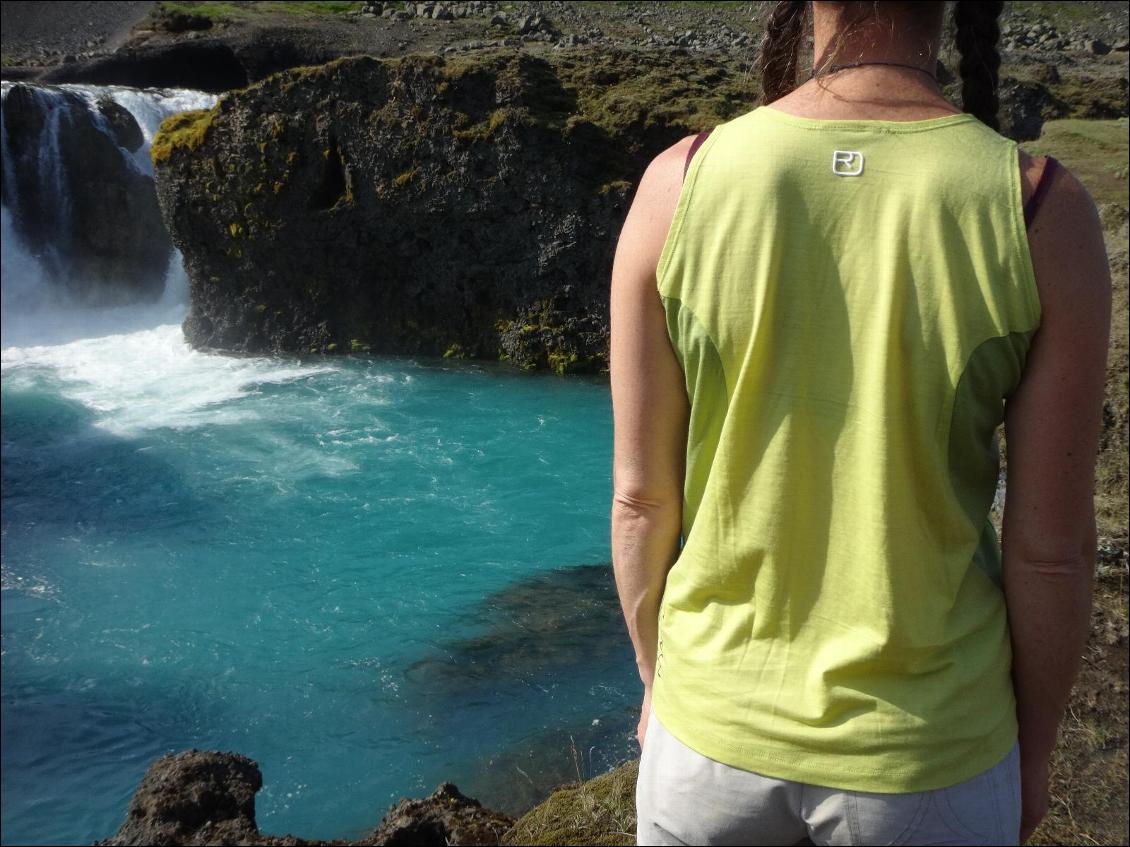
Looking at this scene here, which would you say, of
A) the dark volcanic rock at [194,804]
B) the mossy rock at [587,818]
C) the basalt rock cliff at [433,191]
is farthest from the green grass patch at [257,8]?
the mossy rock at [587,818]

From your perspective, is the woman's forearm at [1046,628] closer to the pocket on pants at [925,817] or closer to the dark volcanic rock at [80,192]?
the pocket on pants at [925,817]

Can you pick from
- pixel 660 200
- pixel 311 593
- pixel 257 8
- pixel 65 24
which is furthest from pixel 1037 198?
pixel 65 24

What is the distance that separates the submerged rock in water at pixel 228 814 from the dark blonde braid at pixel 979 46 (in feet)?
9.80

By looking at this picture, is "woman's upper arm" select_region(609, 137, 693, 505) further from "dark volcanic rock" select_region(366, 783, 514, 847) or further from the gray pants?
"dark volcanic rock" select_region(366, 783, 514, 847)

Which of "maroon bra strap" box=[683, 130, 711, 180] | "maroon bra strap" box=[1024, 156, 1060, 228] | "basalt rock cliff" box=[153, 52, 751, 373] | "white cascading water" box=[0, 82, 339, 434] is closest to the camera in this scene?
"maroon bra strap" box=[1024, 156, 1060, 228]

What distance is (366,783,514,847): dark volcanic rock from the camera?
3.59 metres

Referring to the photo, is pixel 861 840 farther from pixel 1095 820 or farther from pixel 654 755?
pixel 1095 820

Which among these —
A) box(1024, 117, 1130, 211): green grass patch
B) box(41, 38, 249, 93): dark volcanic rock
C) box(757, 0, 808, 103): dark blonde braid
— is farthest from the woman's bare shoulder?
box(41, 38, 249, 93): dark volcanic rock

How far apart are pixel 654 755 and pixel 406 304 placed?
1459cm

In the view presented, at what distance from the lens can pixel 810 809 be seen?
49.2 inches

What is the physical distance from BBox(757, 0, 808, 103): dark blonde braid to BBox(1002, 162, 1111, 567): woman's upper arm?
0.51m

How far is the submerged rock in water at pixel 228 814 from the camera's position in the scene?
11.9ft

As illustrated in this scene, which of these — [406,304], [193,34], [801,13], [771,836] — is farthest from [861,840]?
[193,34]

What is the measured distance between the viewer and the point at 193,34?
30359 millimetres
